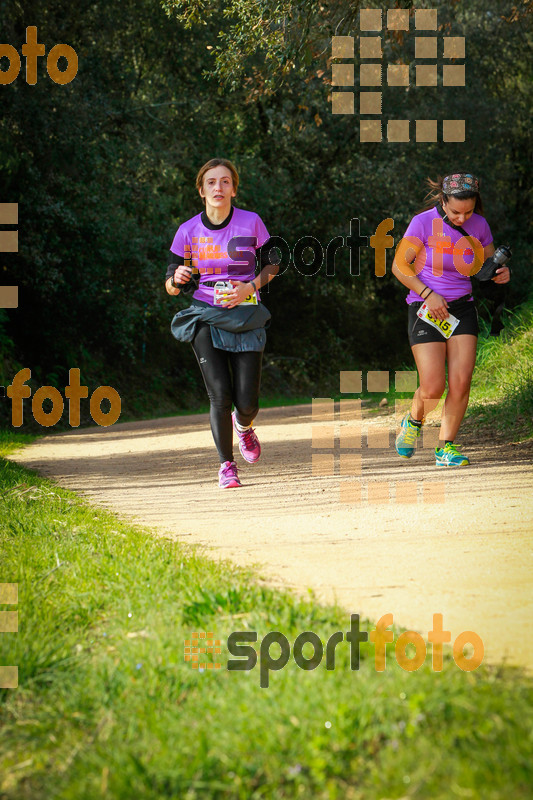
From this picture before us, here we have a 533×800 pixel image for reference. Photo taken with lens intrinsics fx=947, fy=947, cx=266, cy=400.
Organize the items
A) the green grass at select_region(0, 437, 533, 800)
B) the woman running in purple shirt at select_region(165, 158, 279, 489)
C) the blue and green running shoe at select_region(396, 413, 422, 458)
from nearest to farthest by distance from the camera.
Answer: the green grass at select_region(0, 437, 533, 800)
the woman running in purple shirt at select_region(165, 158, 279, 489)
the blue and green running shoe at select_region(396, 413, 422, 458)

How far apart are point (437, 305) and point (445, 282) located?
27 cm

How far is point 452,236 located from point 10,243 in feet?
41.5

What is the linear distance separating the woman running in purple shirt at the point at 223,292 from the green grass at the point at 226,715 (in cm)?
321

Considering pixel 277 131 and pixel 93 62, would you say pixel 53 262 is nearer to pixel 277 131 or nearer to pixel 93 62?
pixel 93 62

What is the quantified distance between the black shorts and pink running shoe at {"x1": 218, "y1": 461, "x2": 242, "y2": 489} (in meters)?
1.69

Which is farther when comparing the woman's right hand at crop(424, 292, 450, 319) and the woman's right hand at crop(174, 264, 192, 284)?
the woman's right hand at crop(424, 292, 450, 319)

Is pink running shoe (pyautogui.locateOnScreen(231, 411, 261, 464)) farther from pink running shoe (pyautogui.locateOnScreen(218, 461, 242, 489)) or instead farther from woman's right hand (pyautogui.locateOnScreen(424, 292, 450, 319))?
woman's right hand (pyautogui.locateOnScreen(424, 292, 450, 319))

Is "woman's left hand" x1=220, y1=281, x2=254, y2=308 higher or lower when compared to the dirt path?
higher

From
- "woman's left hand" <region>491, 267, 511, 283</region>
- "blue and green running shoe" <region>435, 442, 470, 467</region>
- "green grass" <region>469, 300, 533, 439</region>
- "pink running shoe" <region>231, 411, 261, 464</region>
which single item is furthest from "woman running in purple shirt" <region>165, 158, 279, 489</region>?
"green grass" <region>469, 300, 533, 439</region>

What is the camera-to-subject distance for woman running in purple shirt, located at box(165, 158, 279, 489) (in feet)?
21.9

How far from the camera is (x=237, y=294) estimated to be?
6.62 metres

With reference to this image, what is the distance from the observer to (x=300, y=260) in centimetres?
2783

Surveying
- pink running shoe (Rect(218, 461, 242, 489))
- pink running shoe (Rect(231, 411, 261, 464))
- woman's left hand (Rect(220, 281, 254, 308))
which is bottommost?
pink running shoe (Rect(218, 461, 242, 489))

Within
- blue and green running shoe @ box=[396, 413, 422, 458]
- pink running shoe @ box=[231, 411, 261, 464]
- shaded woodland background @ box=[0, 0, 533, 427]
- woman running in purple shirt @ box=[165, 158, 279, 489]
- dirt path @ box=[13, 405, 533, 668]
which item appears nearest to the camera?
dirt path @ box=[13, 405, 533, 668]
